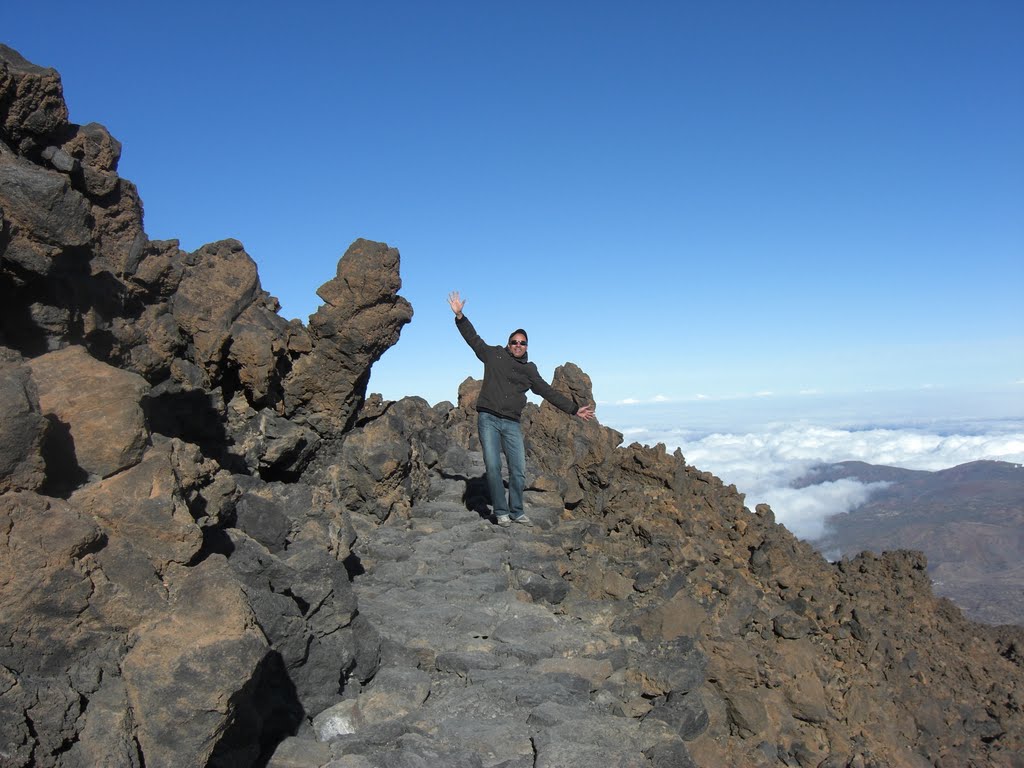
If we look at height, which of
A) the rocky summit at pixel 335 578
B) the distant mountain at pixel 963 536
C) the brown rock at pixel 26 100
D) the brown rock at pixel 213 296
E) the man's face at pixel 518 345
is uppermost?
the brown rock at pixel 26 100

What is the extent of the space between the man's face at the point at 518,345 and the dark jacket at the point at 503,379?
72 mm

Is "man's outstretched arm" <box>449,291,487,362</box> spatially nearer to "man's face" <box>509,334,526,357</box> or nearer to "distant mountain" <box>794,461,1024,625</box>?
"man's face" <box>509,334,526,357</box>

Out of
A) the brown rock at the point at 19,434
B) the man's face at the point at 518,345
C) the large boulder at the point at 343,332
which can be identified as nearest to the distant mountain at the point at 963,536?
the man's face at the point at 518,345

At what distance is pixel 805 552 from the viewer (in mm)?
14219

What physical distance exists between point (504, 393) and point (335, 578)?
4994 millimetres

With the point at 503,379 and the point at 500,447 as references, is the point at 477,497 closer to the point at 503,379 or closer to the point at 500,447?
the point at 500,447

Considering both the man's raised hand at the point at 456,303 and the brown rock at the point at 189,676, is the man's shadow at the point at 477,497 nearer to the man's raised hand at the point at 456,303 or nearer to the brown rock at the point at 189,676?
the man's raised hand at the point at 456,303

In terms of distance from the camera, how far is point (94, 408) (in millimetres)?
5113

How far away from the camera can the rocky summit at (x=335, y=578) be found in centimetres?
442

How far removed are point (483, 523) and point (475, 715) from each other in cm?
601

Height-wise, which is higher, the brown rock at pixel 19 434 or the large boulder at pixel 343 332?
the large boulder at pixel 343 332

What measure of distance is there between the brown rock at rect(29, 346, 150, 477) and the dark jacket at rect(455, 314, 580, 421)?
6282mm

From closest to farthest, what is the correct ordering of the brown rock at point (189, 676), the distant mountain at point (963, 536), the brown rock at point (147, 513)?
1. the brown rock at point (189, 676)
2. the brown rock at point (147, 513)
3. the distant mountain at point (963, 536)

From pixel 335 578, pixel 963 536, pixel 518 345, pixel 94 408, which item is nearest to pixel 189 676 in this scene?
pixel 94 408
